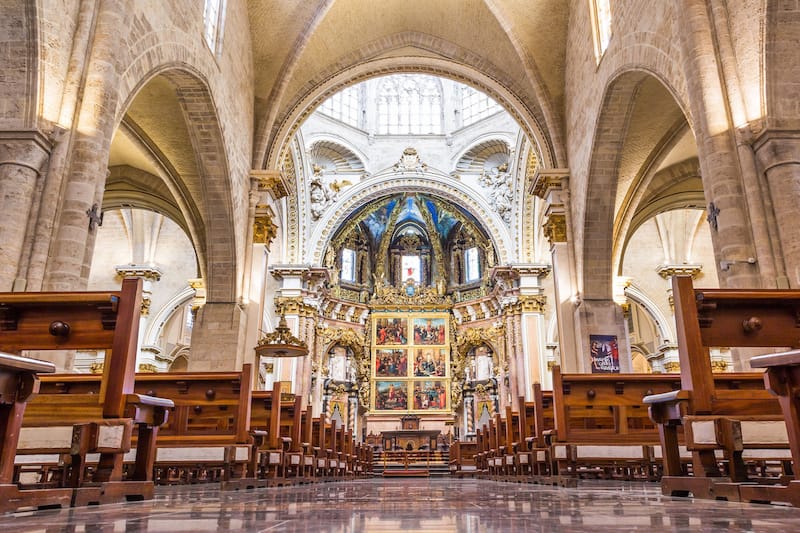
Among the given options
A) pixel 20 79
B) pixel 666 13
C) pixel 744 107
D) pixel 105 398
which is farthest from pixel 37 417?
pixel 666 13

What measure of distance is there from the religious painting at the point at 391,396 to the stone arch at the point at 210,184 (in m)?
11.6

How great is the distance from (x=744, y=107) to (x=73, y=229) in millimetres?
7144

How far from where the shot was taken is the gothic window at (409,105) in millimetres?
24328

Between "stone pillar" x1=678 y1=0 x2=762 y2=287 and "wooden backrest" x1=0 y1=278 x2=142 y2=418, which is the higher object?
"stone pillar" x1=678 y1=0 x2=762 y2=287

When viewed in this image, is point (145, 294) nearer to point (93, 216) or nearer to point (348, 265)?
point (348, 265)

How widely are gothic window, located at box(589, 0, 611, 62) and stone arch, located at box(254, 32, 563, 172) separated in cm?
276

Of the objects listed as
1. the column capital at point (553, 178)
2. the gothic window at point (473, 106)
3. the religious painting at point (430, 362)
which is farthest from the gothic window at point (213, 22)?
the religious painting at point (430, 362)

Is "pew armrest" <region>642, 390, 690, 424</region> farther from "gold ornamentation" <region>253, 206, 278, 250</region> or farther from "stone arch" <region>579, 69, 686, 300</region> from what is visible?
"gold ornamentation" <region>253, 206, 278, 250</region>

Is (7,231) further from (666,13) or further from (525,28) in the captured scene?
(525,28)

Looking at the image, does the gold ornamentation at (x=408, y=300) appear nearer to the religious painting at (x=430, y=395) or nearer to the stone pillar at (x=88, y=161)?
the religious painting at (x=430, y=395)

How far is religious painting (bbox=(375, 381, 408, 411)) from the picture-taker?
79.0 ft

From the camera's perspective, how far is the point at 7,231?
6.27 meters

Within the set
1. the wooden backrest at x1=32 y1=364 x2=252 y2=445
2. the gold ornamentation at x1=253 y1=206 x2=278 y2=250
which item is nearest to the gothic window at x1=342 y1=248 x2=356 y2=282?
the gold ornamentation at x1=253 y1=206 x2=278 y2=250

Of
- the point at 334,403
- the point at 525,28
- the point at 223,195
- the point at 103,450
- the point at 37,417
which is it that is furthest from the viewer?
the point at 334,403
